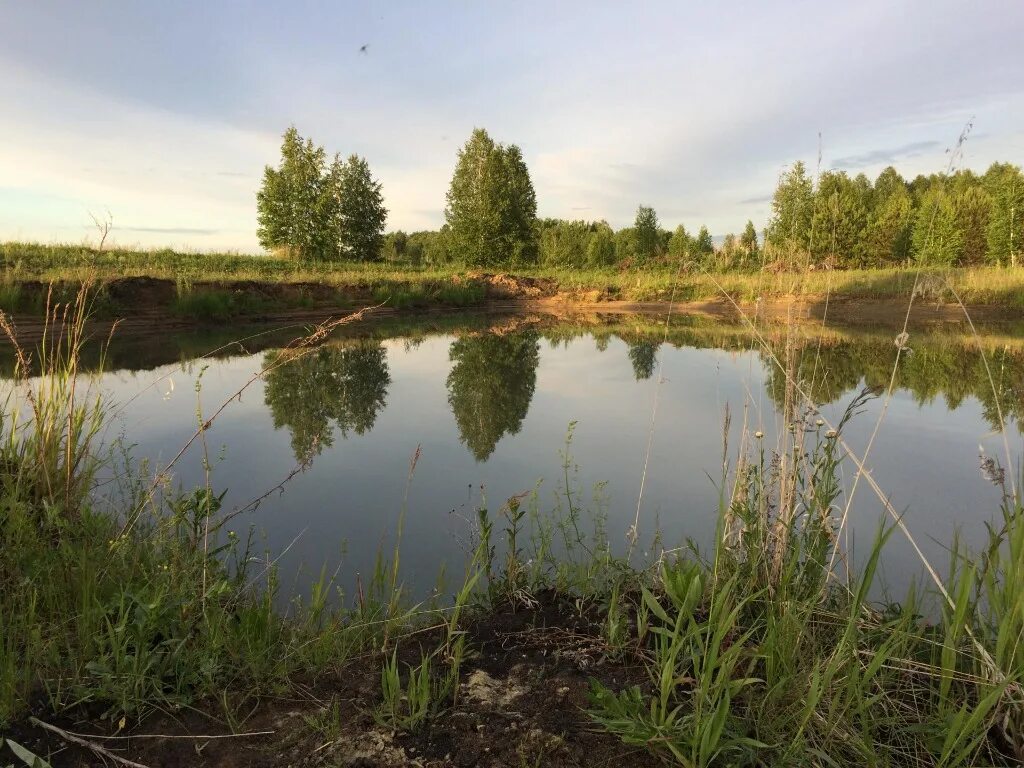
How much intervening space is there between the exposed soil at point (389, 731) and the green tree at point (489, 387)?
2.77m

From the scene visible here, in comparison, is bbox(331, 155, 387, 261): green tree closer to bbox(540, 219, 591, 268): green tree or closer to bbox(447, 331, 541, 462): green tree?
bbox(540, 219, 591, 268): green tree

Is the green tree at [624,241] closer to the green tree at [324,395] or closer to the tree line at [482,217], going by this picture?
the tree line at [482,217]

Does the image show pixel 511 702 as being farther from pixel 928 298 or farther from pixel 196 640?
pixel 928 298

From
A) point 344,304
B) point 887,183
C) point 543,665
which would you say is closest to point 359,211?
point 344,304

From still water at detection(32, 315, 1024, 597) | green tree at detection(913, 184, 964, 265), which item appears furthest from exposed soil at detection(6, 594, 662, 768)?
green tree at detection(913, 184, 964, 265)

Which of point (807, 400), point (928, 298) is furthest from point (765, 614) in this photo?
point (928, 298)

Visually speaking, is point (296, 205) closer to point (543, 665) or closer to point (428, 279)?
point (428, 279)

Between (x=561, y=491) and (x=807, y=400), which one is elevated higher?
(x=807, y=400)

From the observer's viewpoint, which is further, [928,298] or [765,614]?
[928,298]

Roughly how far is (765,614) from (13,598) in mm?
2388

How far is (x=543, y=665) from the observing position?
1.78 metres

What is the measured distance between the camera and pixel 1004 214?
28.9 meters

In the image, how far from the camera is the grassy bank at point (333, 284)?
12117 mm

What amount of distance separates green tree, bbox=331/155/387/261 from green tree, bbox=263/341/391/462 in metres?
28.7
